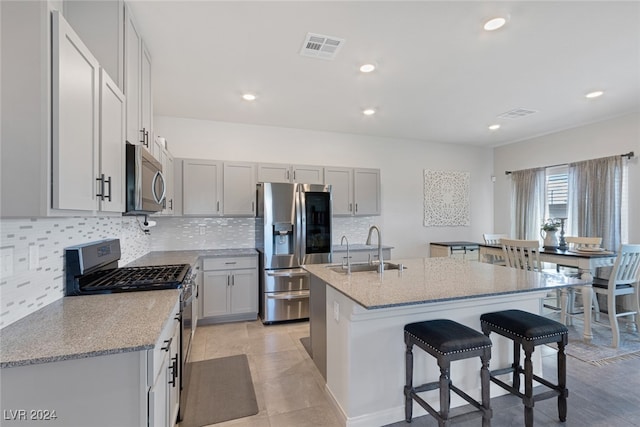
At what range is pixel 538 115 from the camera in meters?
4.06

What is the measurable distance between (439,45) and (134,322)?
2.79 meters

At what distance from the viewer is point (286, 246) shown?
3.88 m

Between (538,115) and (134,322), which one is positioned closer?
(134,322)

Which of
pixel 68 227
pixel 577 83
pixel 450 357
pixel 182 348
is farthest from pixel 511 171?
pixel 68 227

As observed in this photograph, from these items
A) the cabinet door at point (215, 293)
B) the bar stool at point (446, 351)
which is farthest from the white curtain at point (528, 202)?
the cabinet door at point (215, 293)

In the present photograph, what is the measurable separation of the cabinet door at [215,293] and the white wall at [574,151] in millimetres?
5157

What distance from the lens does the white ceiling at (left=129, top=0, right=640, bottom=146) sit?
2.03 m

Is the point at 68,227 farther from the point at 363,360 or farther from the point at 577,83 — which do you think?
the point at 577,83

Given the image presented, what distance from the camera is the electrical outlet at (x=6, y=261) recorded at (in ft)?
4.26

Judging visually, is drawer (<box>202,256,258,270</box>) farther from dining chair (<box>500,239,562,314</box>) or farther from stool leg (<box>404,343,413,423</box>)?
dining chair (<box>500,239,562,314</box>)

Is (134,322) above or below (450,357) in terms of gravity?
above

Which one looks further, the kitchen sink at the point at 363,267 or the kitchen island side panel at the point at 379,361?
the kitchen sink at the point at 363,267

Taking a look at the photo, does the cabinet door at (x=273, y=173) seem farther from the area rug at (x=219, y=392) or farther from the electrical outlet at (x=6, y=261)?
the electrical outlet at (x=6, y=261)

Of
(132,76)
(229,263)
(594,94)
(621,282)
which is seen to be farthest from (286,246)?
(594,94)
